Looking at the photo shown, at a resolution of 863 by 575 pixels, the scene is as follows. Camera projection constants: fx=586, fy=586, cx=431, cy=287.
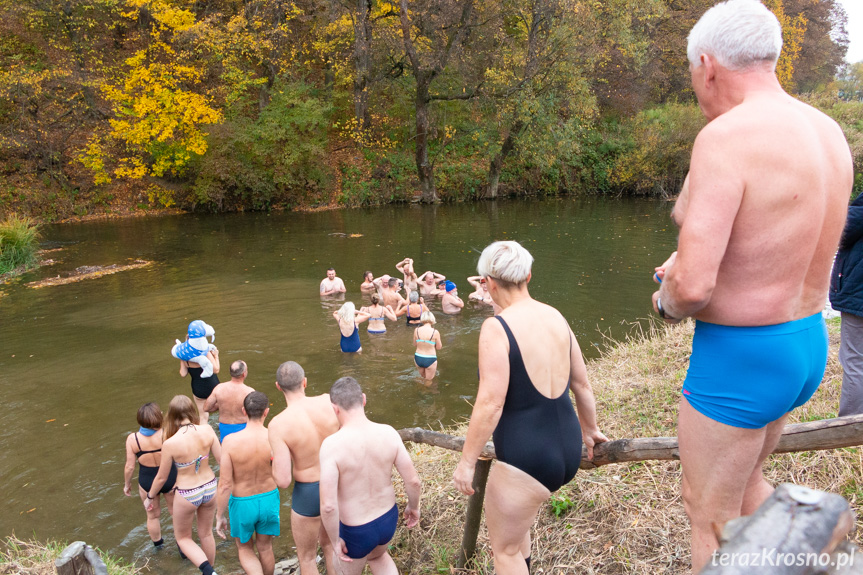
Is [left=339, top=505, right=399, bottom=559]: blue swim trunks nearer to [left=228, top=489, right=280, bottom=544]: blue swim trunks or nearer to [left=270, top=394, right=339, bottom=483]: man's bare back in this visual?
[left=270, top=394, right=339, bottom=483]: man's bare back

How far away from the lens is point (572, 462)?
9.09 ft

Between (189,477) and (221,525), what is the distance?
60cm

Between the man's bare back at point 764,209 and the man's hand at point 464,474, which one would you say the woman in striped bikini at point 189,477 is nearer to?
the man's hand at point 464,474

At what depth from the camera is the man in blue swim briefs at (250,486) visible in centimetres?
503

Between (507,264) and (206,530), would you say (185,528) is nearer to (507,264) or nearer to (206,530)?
(206,530)

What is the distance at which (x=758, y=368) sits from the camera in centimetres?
187

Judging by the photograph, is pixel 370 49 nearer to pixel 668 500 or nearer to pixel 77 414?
pixel 77 414

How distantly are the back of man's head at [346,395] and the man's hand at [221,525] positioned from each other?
98.9 inches

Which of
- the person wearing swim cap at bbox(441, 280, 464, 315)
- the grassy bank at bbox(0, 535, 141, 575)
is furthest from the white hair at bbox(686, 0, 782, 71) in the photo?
the person wearing swim cap at bbox(441, 280, 464, 315)

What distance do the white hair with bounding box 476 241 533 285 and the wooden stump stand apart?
1903 millimetres

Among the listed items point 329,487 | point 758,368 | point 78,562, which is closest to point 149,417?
point 78,562

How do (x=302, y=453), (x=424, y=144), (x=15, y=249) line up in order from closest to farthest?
(x=302, y=453)
(x=15, y=249)
(x=424, y=144)

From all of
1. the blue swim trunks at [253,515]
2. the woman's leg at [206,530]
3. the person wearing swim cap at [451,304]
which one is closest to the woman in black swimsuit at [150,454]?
the woman's leg at [206,530]

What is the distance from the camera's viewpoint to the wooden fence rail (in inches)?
100
